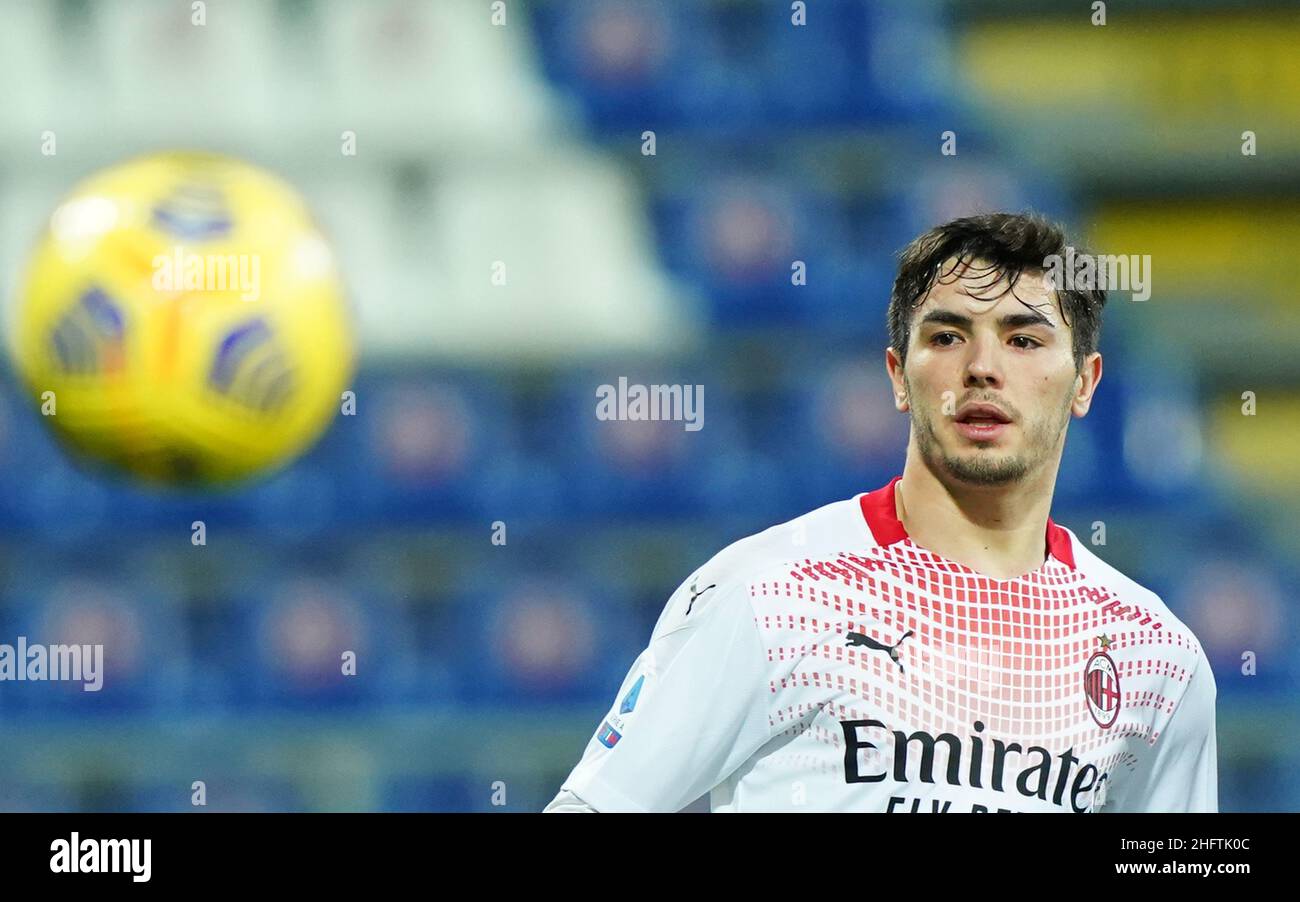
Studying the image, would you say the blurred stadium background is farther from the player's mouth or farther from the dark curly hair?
the player's mouth

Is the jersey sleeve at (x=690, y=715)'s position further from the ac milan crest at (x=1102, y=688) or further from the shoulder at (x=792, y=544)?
the ac milan crest at (x=1102, y=688)

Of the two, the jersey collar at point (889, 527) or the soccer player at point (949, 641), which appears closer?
the soccer player at point (949, 641)

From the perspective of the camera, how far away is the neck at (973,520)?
206 cm

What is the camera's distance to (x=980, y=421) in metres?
2.04

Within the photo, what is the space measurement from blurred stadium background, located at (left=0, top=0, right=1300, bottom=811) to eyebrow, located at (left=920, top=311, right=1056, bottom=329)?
2.29ft

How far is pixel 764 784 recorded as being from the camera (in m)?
1.97

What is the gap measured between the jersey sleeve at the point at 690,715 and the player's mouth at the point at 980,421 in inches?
14.3

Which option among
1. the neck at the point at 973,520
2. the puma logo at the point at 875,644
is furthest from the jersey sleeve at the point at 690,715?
the neck at the point at 973,520

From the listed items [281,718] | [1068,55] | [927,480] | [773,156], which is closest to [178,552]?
[281,718]

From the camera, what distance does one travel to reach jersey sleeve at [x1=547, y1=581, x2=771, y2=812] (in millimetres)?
1940

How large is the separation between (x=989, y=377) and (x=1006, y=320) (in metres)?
0.08

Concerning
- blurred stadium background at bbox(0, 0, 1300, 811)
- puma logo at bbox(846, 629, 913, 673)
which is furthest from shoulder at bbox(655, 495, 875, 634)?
blurred stadium background at bbox(0, 0, 1300, 811)

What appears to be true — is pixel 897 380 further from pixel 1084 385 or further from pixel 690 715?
pixel 690 715
